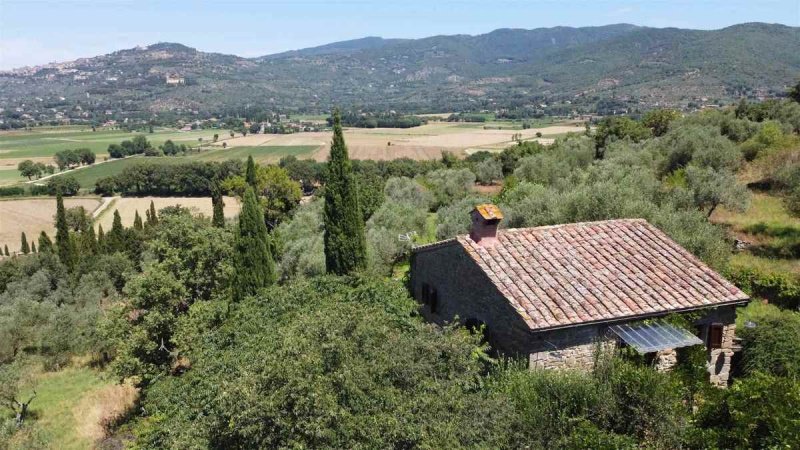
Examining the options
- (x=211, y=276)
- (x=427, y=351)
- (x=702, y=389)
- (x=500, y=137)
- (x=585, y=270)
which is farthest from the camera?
(x=500, y=137)

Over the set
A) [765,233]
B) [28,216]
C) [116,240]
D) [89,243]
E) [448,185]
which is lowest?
[28,216]

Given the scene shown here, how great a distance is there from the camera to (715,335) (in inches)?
532

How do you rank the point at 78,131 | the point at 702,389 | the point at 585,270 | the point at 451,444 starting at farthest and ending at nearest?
the point at 78,131 → the point at 585,270 → the point at 702,389 → the point at 451,444

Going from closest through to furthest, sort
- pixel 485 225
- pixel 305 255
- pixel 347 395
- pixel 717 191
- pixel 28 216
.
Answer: pixel 347 395 → pixel 485 225 → pixel 717 191 → pixel 305 255 → pixel 28 216

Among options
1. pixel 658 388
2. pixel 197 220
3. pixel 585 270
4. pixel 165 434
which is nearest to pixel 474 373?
pixel 658 388

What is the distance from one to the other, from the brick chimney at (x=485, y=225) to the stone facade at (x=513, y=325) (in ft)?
2.01

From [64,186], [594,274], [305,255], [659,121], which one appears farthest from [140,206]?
[594,274]

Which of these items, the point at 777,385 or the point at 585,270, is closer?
the point at 777,385

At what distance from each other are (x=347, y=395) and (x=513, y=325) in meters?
4.76

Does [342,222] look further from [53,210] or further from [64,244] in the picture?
[53,210]

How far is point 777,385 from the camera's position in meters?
9.16

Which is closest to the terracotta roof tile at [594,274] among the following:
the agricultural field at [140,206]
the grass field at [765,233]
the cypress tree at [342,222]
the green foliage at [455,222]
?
the cypress tree at [342,222]

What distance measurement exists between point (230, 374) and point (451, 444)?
18.5 feet

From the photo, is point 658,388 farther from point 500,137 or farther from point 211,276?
point 500,137
